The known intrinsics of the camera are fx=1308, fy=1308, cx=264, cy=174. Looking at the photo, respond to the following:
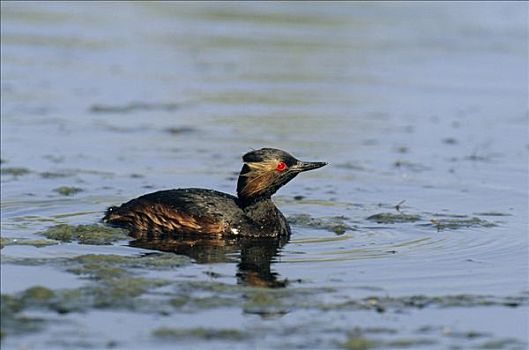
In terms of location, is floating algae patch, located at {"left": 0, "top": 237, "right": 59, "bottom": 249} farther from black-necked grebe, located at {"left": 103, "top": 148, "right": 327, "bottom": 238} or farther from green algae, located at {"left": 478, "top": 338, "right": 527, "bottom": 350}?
green algae, located at {"left": 478, "top": 338, "right": 527, "bottom": 350}

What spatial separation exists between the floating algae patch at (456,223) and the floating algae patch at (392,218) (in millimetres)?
248

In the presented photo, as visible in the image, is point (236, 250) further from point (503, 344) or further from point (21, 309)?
point (503, 344)

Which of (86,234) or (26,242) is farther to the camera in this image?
(86,234)

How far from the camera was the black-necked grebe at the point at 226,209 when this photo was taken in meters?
12.5

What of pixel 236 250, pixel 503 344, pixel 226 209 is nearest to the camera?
pixel 503 344

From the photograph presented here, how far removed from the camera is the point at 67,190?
14.4m

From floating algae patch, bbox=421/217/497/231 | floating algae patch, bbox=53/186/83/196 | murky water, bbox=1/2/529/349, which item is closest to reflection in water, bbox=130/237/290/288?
murky water, bbox=1/2/529/349

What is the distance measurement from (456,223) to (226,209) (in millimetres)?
2371

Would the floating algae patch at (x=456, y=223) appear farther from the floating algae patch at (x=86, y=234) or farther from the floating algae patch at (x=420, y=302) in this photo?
the floating algae patch at (x=86, y=234)

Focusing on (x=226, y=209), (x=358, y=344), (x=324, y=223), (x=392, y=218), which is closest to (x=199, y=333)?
(x=358, y=344)

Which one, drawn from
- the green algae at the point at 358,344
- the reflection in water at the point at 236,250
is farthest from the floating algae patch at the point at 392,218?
the green algae at the point at 358,344

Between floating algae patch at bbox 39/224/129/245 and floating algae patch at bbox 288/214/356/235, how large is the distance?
1.91 m

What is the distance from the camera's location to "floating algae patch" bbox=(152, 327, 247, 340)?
871 centimetres

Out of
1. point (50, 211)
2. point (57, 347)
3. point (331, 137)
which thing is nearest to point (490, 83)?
point (331, 137)
